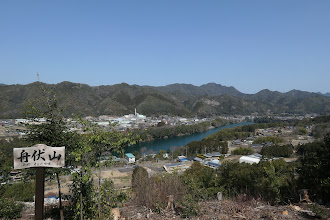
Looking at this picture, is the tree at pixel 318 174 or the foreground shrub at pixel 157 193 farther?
the tree at pixel 318 174

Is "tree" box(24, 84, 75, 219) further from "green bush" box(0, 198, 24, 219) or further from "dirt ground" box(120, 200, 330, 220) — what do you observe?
"green bush" box(0, 198, 24, 219)

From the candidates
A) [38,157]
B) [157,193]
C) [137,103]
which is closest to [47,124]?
[38,157]

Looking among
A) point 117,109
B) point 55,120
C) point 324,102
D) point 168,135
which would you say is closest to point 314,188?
point 55,120

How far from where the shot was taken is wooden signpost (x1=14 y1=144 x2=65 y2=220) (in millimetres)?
1586

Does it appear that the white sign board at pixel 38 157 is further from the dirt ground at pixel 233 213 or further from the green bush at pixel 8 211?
the green bush at pixel 8 211

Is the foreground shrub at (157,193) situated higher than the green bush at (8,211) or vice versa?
the foreground shrub at (157,193)

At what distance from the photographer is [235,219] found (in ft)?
8.28

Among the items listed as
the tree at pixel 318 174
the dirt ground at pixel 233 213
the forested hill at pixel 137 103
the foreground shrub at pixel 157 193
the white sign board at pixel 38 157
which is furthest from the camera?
the forested hill at pixel 137 103

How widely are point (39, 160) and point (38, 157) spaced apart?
2 centimetres

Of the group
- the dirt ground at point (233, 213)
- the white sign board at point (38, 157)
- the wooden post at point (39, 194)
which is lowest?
the dirt ground at point (233, 213)

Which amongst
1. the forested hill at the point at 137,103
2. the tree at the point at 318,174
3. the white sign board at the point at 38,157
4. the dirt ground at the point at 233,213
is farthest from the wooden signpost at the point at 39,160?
the forested hill at the point at 137,103

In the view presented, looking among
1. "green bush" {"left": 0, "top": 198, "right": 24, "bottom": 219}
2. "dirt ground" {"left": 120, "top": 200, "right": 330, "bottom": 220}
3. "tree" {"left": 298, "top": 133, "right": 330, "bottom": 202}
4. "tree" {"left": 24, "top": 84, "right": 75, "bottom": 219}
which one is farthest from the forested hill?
"tree" {"left": 298, "top": 133, "right": 330, "bottom": 202}

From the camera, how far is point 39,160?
1.61m

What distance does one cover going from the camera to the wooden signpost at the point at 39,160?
5.20ft
